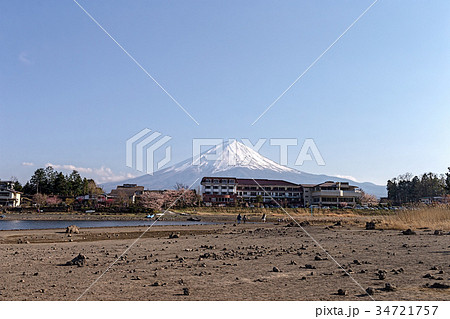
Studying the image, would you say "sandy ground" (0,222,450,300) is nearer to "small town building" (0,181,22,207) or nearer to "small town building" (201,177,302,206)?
"small town building" (201,177,302,206)

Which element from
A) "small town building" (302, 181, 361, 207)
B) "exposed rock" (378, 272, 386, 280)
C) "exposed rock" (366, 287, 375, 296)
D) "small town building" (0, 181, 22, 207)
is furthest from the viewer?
"small town building" (302, 181, 361, 207)

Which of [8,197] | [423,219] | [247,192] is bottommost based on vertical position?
[423,219]

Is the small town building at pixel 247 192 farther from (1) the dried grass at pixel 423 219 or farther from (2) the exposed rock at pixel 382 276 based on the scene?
(2) the exposed rock at pixel 382 276

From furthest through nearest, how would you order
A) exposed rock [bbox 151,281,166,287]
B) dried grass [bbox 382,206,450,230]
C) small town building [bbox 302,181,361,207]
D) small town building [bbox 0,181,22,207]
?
small town building [bbox 302,181,361,207], small town building [bbox 0,181,22,207], dried grass [bbox 382,206,450,230], exposed rock [bbox 151,281,166,287]

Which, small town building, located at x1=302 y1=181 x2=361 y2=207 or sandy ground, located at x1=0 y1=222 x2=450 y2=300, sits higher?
small town building, located at x1=302 y1=181 x2=361 y2=207

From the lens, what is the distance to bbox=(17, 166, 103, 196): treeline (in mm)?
124750

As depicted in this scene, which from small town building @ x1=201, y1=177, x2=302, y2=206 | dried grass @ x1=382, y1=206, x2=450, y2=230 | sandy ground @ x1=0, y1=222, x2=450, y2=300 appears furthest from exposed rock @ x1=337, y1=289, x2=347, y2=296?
small town building @ x1=201, y1=177, x2=302, y2=206

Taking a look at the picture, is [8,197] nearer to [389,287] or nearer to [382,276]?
[382,276]

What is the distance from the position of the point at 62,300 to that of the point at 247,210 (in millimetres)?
90749

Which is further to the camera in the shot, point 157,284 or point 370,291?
point 157,284

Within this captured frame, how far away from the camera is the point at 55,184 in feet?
410

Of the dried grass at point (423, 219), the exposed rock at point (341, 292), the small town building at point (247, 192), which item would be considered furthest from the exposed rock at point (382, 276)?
the small town building at point (247, 192)

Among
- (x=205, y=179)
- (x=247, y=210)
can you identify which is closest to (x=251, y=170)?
(x=205, y=179)

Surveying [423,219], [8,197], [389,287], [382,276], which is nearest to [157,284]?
[389,287]
